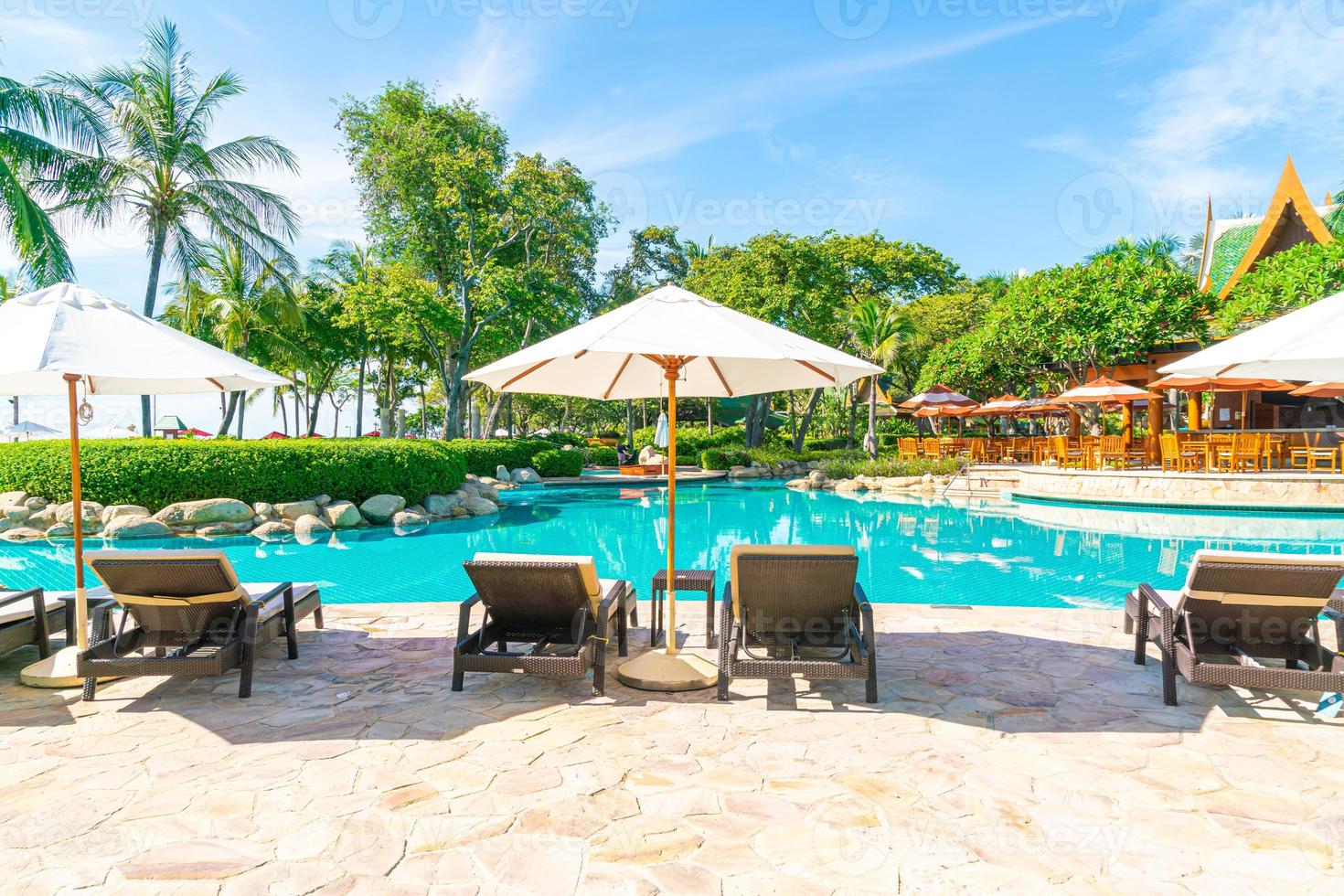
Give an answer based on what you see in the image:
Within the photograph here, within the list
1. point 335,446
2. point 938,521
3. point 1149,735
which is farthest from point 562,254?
point 1149,735

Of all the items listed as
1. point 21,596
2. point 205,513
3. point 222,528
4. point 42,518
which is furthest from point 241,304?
point 21,596

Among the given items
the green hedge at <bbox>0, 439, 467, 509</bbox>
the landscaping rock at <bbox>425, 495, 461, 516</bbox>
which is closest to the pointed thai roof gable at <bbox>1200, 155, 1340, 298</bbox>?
the landscaping rock at <bbox>425, 495, 461, 516</bbox>

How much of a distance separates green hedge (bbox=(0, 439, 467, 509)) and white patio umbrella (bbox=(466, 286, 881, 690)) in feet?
34.6

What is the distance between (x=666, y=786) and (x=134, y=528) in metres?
12.6

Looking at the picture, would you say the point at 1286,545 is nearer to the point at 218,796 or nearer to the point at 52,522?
the point at 218,796

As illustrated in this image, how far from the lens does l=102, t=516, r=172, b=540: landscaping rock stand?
1206 centimetres

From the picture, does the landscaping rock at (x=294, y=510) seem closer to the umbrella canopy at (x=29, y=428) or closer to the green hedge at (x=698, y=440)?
the green hedge at (x=698, y=440)

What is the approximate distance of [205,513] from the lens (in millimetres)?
12828

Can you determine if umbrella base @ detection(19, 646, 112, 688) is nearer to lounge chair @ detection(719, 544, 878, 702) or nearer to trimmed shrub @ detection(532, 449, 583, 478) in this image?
lounge chair @ detection(719, 544, 878, 702)

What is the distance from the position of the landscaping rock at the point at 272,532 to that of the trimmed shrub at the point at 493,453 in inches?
266

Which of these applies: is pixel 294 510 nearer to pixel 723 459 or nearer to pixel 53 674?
pixel 53 674

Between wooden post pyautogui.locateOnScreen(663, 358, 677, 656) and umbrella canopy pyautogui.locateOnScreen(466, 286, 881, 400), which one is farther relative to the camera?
wooden post pyautogui.locateOnScreen(663, 358, 677, 656)

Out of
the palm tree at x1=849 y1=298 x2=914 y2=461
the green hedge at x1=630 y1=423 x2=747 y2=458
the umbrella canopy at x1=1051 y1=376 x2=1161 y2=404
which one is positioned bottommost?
the green hedge at x1=630 y1=423 x2=747 y2=458

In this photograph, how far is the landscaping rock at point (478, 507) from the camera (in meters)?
16.8
